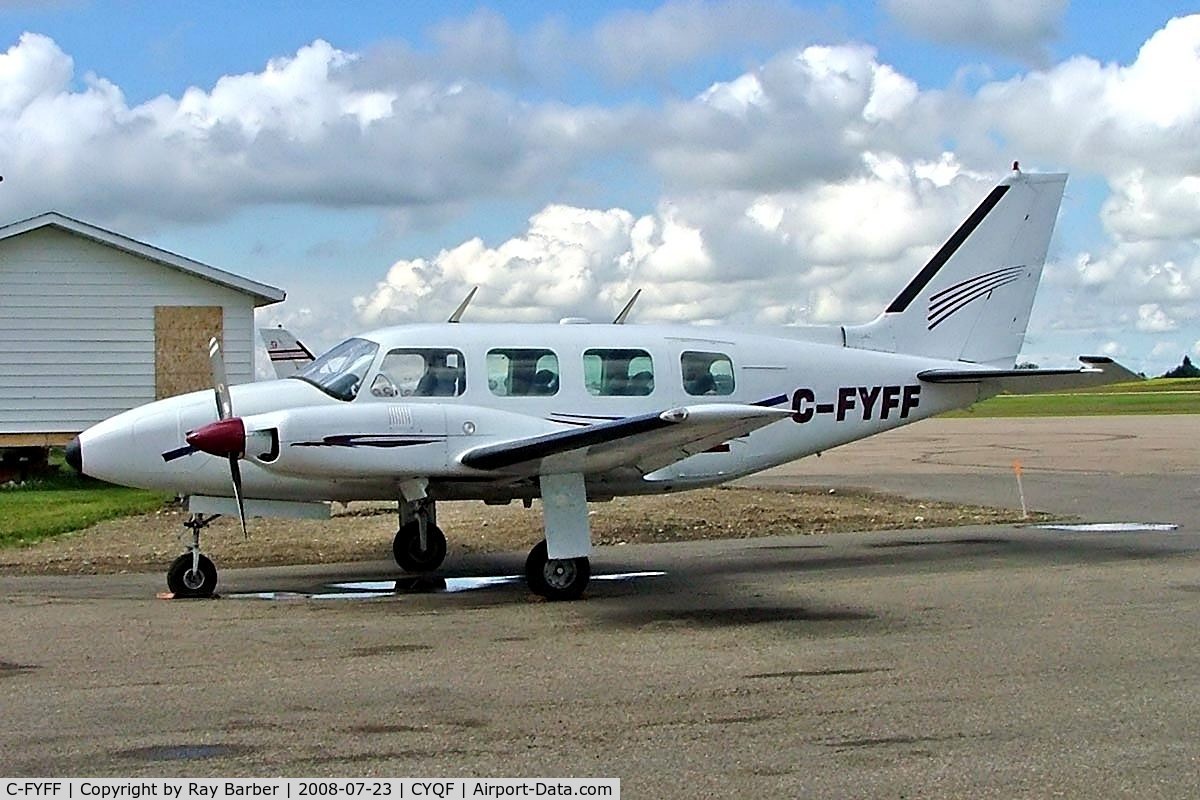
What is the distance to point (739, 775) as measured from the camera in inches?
245

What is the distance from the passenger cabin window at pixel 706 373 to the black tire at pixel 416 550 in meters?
3.18

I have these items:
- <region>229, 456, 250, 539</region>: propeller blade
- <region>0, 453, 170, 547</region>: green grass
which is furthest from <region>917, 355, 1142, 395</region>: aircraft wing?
<region>0, 453, 170, 547</region>: green grass

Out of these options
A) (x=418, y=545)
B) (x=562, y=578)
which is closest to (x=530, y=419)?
(x=562, y=578)

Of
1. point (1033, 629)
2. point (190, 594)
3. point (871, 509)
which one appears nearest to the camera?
point (1033, 629)

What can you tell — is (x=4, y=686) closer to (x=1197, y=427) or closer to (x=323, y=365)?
(x=323, y=365)

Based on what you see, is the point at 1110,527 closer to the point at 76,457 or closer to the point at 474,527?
the point at 474,527

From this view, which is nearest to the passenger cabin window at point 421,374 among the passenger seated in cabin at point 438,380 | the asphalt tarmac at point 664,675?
the passenger seated in cabin at point 438,380

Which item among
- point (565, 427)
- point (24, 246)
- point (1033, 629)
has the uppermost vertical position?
point (24, 246)

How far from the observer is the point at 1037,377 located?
15273mm

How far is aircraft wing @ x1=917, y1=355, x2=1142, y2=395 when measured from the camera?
1498 cm

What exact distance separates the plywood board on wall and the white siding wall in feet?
0.43

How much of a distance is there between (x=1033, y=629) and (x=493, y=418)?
5027 millimetres

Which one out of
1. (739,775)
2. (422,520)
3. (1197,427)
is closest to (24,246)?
(422,520)

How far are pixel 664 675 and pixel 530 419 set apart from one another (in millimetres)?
4439
